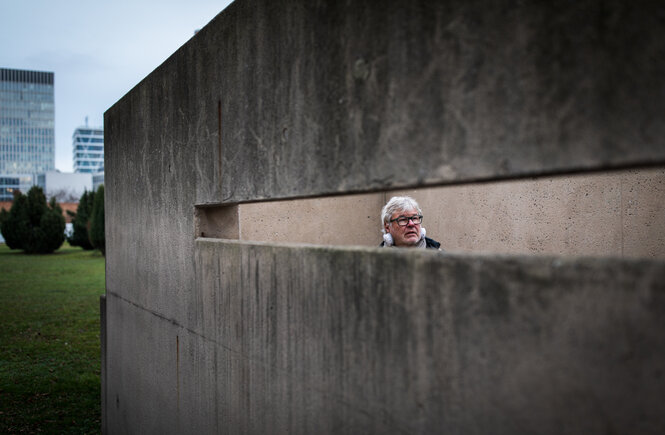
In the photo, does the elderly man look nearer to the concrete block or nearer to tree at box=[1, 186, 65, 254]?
the concrete block

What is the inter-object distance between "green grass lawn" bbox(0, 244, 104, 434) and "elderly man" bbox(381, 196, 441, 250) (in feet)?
11.5

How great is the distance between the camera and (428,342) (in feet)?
4.57

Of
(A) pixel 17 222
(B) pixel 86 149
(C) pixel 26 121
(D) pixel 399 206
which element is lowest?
(D) pixel 399 206

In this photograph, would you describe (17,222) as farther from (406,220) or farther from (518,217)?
(518,217)

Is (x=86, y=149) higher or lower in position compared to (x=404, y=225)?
higher

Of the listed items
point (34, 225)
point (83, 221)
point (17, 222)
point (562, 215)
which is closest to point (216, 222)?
point (562, 215)

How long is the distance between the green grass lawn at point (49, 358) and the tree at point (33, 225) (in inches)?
549

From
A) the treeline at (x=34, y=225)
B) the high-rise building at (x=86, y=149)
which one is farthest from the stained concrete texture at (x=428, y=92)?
the high-rise building at (x=86, y=149)

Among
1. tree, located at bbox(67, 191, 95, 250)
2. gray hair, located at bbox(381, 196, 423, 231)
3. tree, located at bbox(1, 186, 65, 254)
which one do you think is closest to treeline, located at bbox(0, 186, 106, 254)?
tree, located at bbox(1, 186, 65, 254)

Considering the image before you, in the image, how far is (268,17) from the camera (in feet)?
6.71

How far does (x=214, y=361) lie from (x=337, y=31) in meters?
1.72

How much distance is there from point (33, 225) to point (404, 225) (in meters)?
28.7

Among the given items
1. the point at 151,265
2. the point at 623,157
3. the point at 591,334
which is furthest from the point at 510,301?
the point at 151,265

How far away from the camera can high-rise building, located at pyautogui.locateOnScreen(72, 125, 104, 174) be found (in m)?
136
